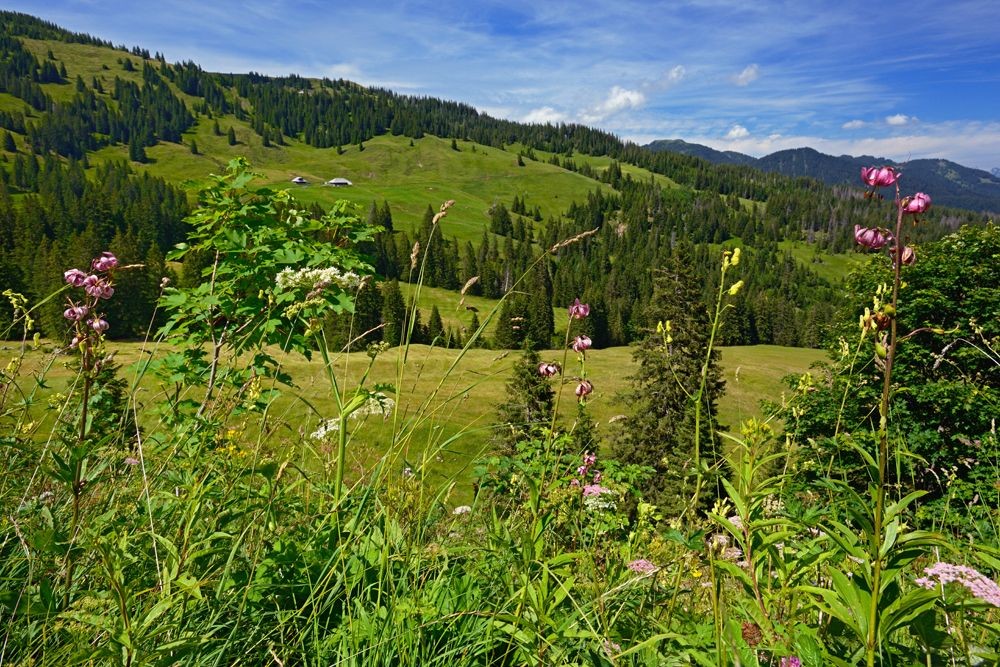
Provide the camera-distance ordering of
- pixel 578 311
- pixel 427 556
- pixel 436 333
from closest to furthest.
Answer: pixel 427 556 → pixel 578 311 → pixel 436 333

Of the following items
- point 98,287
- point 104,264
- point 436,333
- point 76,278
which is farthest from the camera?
point 436,333

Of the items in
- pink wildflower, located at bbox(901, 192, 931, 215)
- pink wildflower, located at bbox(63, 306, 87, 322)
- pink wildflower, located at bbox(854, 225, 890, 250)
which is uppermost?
pink wildflower, located at bbox(901, 192, 931, 215)

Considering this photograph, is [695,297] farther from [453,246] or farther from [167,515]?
[453,246]

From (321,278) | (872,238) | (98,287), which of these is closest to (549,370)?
(321,278)

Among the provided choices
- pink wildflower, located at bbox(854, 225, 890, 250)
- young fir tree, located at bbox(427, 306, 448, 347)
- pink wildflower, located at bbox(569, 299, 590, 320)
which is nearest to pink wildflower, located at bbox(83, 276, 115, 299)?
young fir tree, located at bbox(427, 306, 448, 347)

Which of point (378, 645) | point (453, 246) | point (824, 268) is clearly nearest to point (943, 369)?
point (378, 645)

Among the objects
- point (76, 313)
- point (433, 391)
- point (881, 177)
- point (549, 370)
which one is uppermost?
point (881, 177)

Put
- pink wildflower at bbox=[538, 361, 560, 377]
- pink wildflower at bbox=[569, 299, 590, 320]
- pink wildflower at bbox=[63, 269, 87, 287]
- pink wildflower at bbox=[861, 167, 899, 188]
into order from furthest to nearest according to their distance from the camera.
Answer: pink wildflower at bbox=[538, 361, 560, 377], pink wildflower at bbox=[63, 269, 87, 287], pink wildflower at bbox=[569, 299, 590, 320], pink wildflower at bbox=[861, 167, 899, 188]

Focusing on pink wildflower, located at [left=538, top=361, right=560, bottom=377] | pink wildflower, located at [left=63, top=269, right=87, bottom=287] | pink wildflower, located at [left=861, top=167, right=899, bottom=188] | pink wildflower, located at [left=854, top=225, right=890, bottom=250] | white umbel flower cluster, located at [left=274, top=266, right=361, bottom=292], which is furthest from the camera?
pink wildflower, located at [left=538, top=361, right=560, bottom=377]

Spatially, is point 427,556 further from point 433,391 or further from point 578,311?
point 578,311

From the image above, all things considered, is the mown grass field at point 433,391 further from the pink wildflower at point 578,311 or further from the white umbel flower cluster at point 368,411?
the pink wildflower at point 578,311

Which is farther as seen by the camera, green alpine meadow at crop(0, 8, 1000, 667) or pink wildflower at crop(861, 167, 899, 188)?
pink wildflower at crop(861, 167, 899, 188)

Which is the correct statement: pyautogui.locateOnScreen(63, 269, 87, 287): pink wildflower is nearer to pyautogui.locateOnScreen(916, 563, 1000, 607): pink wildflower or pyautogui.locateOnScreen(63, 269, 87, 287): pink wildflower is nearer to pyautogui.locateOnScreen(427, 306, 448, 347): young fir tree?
pyautogui.locateOnScreen(427, 306, 448, 347): young fir tree

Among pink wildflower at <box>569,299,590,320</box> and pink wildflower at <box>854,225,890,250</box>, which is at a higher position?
pink wildflower at <box>854,225,890,250</box>
